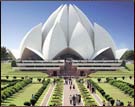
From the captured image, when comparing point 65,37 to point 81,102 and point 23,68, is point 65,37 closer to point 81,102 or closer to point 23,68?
point 23,68

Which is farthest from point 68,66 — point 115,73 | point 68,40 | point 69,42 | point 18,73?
point 18,73

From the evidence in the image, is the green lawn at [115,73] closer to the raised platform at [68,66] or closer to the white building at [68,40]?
the raised platform at [68,66]

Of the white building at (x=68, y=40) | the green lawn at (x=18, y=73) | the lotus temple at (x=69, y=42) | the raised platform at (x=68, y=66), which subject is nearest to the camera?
the green lawn at (x=18, y=73)

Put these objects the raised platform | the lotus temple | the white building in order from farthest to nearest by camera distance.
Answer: the white building, the lotus temple, the raised platform

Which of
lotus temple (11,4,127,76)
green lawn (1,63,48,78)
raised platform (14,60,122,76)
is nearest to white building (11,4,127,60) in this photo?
lotus temple (11,4,127,76)

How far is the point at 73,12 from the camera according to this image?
1549 inches

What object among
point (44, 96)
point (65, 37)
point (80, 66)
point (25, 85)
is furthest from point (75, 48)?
point (44, 96)

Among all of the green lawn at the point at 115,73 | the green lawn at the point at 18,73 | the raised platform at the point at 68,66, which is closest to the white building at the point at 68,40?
the raised platform at the point at 68,66

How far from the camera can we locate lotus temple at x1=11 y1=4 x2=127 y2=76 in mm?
36031

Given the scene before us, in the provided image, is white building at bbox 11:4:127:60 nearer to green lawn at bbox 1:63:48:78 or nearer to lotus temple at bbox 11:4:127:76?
lotus temple at bbox 11:4:127:76

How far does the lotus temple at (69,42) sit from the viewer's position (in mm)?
36031

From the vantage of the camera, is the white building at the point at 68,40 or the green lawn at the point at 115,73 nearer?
the green lawn at the point at 115,73

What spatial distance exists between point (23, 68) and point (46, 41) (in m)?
4.90

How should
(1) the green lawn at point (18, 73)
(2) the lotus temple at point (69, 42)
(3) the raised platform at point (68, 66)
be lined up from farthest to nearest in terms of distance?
(2) the lotus temple at point (69, 42)
(3) the raised platform at point (68, 66)
(1) the green lawn at point (18, 73)
